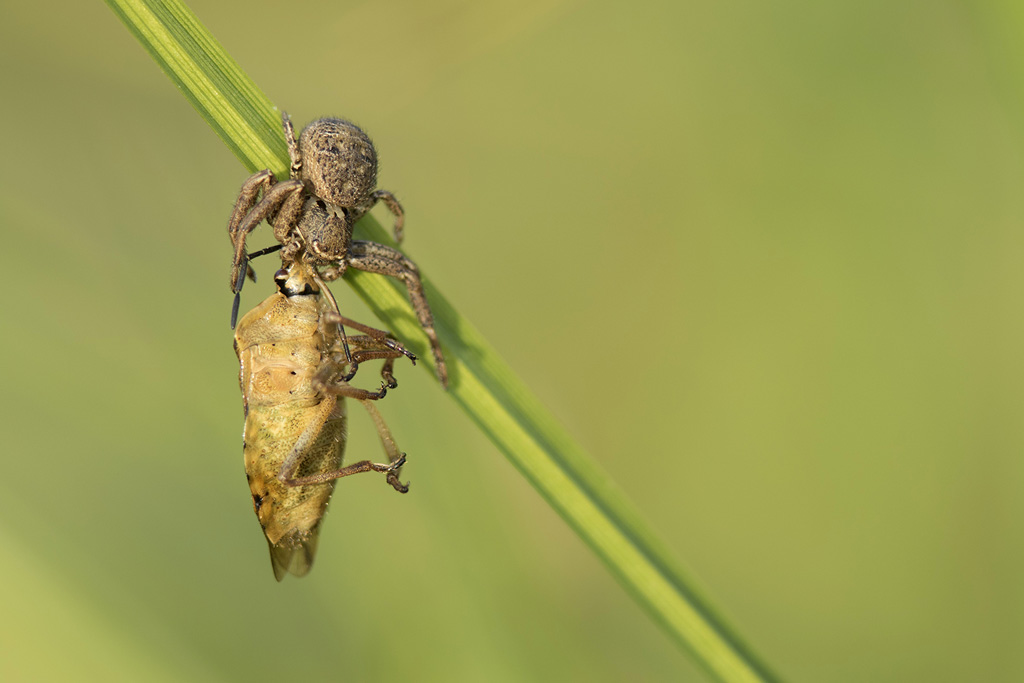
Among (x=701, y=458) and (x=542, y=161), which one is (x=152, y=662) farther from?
(x=542, y=161)

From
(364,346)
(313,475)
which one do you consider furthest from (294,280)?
(313,475)

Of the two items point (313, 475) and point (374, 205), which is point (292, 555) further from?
point (374, 205)

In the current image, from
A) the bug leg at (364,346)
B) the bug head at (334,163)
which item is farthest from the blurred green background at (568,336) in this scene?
the bug head at (334,163)

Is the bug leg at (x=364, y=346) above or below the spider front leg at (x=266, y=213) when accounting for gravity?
below

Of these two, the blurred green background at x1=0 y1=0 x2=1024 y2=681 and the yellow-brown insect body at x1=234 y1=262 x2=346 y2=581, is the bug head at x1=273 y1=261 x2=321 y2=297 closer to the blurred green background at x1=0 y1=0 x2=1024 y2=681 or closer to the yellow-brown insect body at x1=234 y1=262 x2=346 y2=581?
the yellow-brown insect body at x1=234 y1=262 x2=346 y2=581

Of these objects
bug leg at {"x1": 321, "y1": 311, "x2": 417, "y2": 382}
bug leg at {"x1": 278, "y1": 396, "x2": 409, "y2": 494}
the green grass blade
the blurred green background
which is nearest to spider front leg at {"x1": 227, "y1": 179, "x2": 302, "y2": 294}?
the green grass blade

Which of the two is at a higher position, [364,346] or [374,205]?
[374,205]

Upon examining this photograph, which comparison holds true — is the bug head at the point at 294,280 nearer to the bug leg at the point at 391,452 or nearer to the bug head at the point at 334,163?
→ the bug head at the point at 334,163
